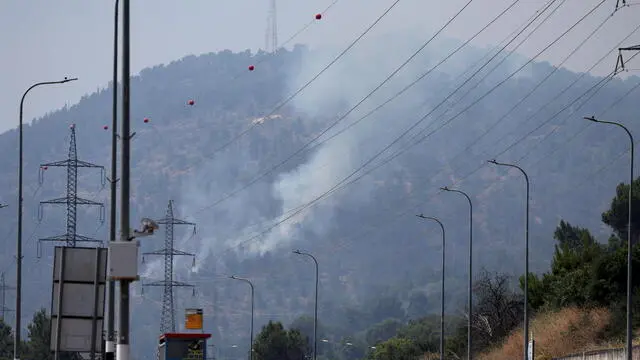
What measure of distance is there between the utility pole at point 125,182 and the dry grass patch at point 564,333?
5658 cm

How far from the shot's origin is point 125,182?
26.1m

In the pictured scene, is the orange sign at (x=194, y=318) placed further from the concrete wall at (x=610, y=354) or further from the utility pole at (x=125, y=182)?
the utility pole at (x=125, y=182)

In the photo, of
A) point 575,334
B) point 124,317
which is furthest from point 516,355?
point 124,317

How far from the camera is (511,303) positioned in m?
108

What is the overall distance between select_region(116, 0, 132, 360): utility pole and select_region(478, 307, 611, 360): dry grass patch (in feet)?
186

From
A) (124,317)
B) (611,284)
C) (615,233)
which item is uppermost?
(615,233)

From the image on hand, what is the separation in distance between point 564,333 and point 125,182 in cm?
6528

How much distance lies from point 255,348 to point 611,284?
7898 cm

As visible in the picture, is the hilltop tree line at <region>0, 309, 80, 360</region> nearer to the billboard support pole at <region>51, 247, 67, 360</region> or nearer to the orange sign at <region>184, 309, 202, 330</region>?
the orange sign at <region>184, 309, 202, 330</region>

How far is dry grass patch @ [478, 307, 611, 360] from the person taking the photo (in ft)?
278

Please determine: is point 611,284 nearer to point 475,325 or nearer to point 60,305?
point 475,325

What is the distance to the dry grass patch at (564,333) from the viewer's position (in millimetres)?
84875

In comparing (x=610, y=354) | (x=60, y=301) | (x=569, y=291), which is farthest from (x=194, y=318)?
(x=60, y=301)

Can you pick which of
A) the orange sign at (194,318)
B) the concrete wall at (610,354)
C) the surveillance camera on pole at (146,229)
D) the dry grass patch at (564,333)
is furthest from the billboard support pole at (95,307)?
the orange sign at (194,318)
